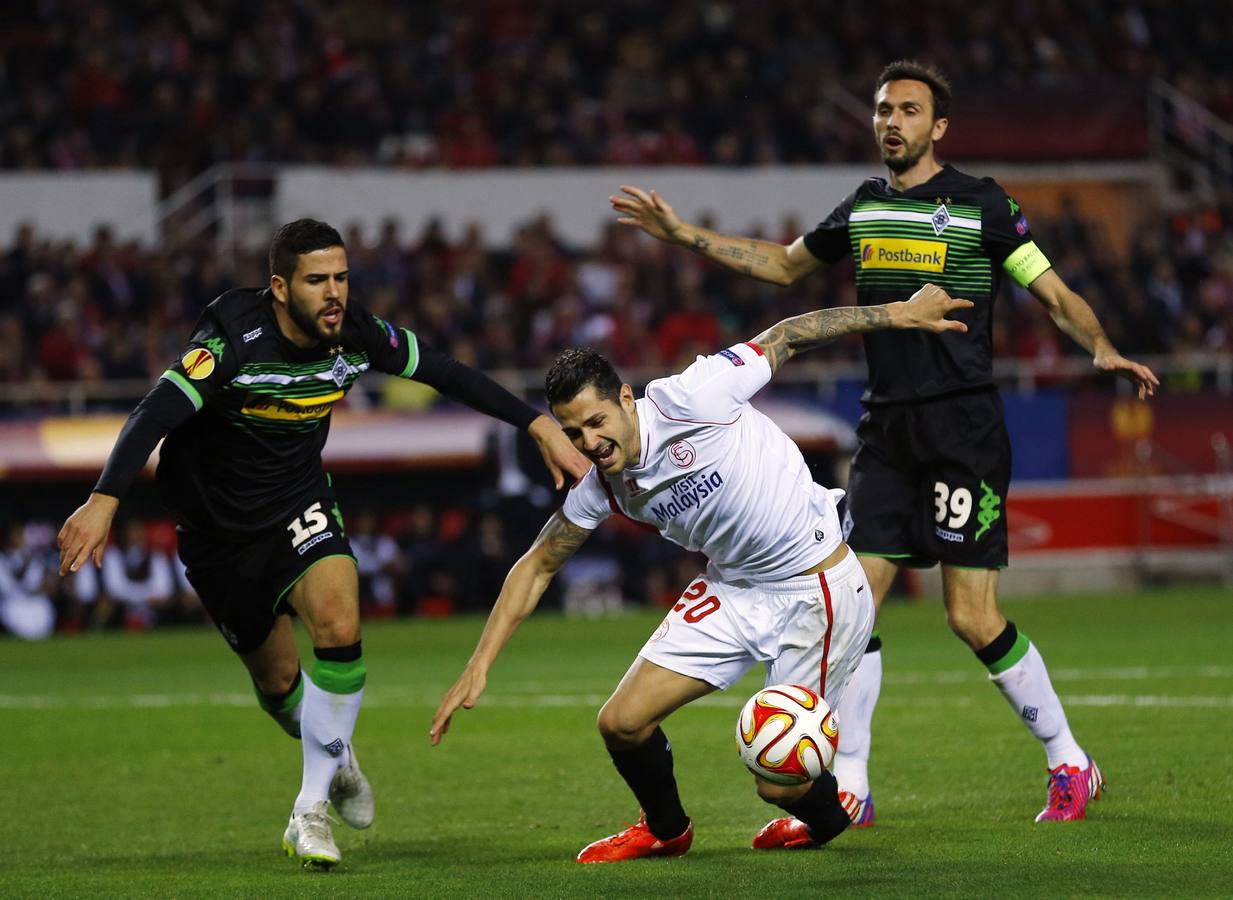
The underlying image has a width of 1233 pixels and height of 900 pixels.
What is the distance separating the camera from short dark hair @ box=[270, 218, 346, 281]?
7.13 m

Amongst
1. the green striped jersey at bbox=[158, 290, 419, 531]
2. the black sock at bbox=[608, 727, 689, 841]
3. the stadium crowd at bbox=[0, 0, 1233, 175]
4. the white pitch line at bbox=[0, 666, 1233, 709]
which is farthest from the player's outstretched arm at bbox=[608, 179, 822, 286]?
the stadium crowd at bbox=[0, 0, 1233, 175]

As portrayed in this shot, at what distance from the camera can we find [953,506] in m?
A: 7.66

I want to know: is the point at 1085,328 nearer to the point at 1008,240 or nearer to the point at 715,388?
the point at 1008,240

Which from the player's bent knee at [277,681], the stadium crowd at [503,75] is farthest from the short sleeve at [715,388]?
the stadium crowd at [503,75]

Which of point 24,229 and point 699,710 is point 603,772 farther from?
point 24,229

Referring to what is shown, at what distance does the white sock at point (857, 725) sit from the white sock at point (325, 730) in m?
1.98

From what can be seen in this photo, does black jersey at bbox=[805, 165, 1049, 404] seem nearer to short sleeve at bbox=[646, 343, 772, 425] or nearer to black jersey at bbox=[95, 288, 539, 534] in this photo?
short sleeve at bbox=[646, 343, 772, 425]

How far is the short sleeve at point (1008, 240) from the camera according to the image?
7.64 meters

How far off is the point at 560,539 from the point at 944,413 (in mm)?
1817

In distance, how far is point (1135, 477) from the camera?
22625 millimetres

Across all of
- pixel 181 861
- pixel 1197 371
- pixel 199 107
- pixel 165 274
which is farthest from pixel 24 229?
pixel 181 861

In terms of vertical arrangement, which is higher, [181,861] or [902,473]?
[902,473]

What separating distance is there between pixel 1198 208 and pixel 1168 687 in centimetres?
1799

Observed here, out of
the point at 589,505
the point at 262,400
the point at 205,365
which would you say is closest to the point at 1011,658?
the point at 589,505
